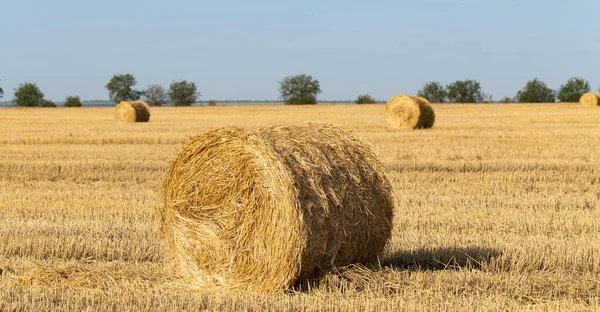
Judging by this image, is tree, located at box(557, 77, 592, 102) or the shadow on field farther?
tree, located at box(557, 77, 592, 102)

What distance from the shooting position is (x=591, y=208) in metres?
9.95

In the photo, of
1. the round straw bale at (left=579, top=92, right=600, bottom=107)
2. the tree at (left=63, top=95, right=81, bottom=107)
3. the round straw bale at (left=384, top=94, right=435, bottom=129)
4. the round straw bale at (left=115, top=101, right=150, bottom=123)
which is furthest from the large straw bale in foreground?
the tree at (left=63, top=95, right=81, bottom=107)

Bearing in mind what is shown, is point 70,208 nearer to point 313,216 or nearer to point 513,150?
point 313,216

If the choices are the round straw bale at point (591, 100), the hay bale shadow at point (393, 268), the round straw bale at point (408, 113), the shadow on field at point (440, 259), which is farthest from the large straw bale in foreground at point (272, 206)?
the round straw bale at point (591, 100)

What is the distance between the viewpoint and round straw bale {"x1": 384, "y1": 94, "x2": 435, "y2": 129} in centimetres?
2341

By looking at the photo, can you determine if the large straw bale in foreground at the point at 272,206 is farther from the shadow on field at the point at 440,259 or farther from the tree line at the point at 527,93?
the tree line at the point at 527,93

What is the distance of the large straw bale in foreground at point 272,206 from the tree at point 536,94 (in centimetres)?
6609

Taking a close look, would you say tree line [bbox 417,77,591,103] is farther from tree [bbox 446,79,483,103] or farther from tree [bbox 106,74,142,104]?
tree [bbox 106,74,142,104]

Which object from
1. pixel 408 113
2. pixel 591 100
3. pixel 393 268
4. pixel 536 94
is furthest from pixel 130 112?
pixel 536 94

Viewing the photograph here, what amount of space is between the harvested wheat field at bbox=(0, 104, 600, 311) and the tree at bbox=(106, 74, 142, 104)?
65431 mm

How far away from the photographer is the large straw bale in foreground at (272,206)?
19.4 feet

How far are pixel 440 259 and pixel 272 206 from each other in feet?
6.22

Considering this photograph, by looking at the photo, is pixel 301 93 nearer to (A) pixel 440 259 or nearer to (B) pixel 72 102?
(B) pixel 72 102

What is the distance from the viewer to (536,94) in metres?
70.3
